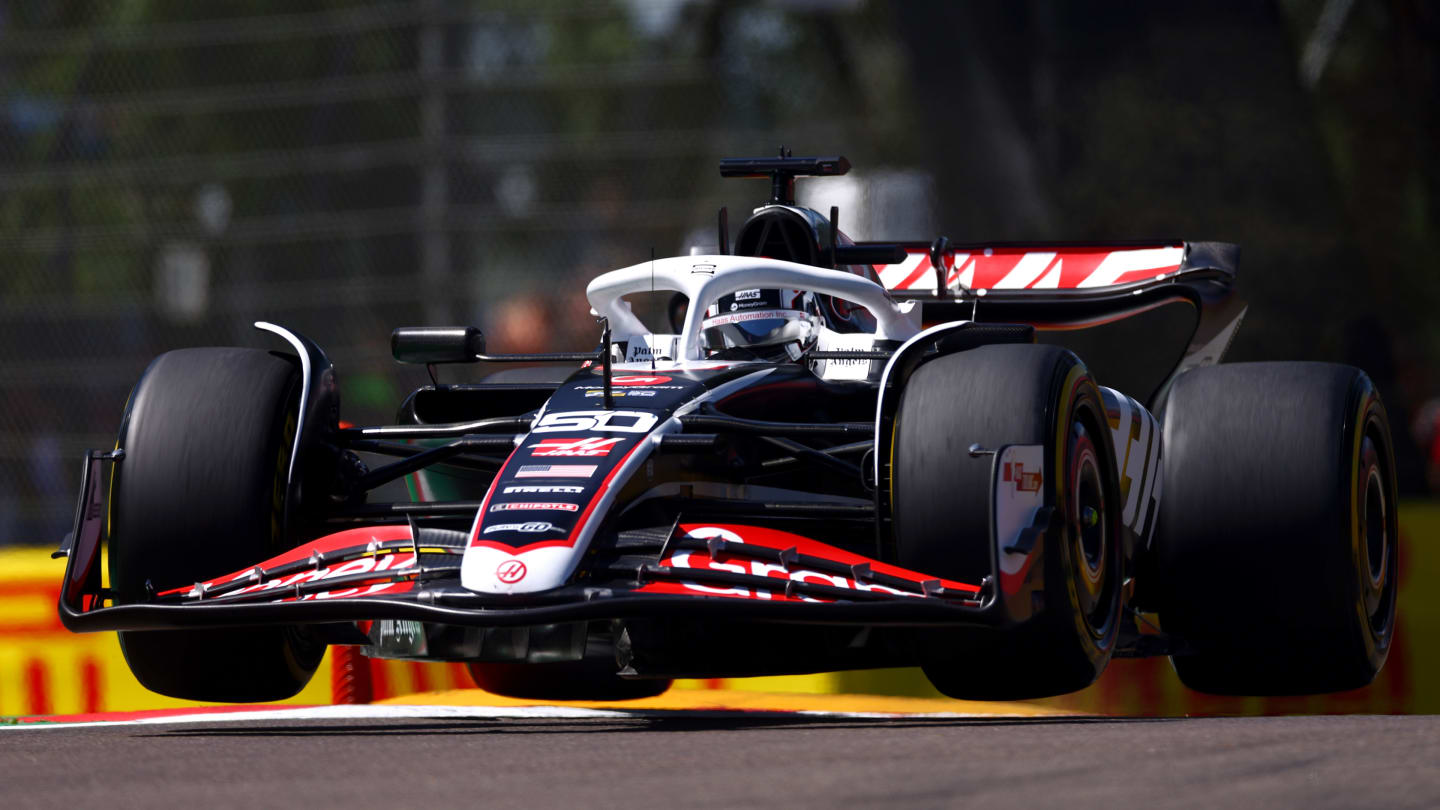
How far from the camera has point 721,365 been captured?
675cm

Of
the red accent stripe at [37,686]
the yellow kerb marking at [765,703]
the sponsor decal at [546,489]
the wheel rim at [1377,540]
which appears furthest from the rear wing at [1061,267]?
the red accent stripe at [37,686]

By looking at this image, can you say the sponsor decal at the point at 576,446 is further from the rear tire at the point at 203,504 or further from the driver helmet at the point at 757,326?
the driver helmet at the point at 757,326

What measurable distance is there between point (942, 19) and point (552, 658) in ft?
36.1

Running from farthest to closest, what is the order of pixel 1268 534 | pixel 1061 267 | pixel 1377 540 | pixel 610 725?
pixel 1061 267
pixel 1377 540
pixel 1268 534
pixel 610 725

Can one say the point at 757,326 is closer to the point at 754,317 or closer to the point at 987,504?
the point at 754,317

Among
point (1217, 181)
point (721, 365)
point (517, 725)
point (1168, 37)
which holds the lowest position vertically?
point (517, 725)

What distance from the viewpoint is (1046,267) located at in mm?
8609

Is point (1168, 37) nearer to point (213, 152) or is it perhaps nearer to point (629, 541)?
point (213, 152)

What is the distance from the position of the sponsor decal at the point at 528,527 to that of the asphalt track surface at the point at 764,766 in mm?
500

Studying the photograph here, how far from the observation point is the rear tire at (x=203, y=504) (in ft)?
20.7

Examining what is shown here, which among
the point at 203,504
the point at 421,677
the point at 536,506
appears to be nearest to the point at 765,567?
the point at 536,506

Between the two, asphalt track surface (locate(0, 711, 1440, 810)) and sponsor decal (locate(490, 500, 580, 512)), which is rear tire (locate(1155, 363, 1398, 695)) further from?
sponsor decal (locate(490, 500, 580, 512))

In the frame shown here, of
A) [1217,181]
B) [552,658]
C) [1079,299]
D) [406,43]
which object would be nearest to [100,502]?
[552,658]

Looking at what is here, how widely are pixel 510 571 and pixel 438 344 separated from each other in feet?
5.21
